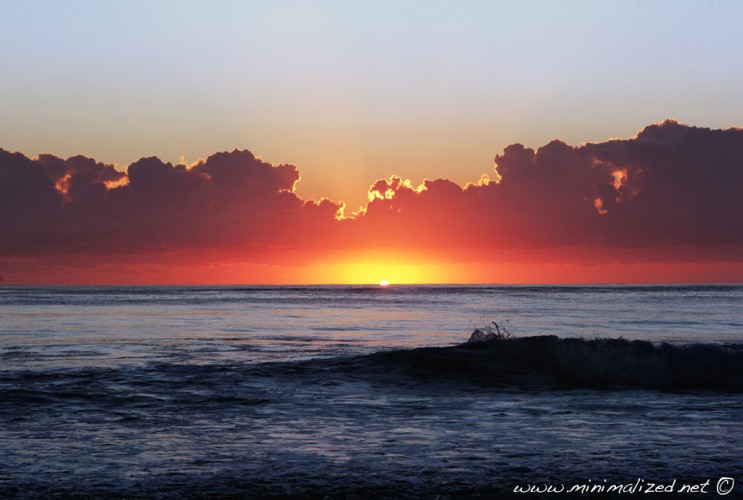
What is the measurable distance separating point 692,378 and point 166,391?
16598mm

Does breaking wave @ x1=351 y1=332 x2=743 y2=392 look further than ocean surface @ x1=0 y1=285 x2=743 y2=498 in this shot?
Yes

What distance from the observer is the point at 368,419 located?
658 inches

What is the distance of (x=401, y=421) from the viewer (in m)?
16.5

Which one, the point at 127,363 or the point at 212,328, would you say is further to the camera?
the point at 212,328

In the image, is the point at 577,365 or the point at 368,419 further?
the point at 577,365

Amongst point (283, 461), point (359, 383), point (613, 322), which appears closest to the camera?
point (283, 461)

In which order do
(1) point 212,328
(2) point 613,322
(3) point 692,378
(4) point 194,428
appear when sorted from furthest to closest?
(2) point 613,322 < (1) point 212,328 < (3) point 692,378 < (4) point 194,428

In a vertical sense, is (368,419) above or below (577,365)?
below

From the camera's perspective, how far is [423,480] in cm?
1166

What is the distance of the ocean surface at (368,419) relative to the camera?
38.2 feet

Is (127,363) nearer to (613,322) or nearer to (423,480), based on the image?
(423,480)

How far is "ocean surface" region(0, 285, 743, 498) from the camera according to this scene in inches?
459

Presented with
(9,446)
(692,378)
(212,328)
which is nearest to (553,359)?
(692,378)

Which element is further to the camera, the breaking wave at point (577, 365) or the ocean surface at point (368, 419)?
the breaking wave at point (577, 365)
